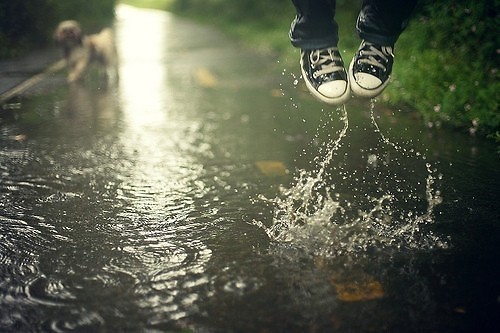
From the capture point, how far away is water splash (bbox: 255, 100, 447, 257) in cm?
278

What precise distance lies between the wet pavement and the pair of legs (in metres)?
0.48

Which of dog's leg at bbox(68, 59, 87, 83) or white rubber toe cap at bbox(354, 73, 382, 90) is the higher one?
dog's leg at bbox(68, 59, 87, 83)

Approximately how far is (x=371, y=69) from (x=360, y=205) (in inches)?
28.7

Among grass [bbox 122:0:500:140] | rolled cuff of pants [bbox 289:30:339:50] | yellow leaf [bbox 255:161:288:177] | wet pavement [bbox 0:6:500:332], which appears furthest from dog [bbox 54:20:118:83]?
rolled cuff of pants [bbox 289:30:339:50]

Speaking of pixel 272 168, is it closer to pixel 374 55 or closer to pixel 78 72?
pixel 374 55

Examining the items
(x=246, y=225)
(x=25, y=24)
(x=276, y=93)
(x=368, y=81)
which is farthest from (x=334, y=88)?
(x=25, y=24)

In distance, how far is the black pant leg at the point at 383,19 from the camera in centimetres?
299

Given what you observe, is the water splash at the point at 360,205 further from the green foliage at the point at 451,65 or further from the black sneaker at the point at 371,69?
the green foliage at the point at 451,65

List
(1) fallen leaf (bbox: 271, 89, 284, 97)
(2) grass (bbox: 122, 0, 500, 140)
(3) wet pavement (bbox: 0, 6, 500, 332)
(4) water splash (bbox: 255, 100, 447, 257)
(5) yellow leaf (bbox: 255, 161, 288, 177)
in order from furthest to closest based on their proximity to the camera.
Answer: (1) fallen leaf (bbox: 271, 89, 284, 97)
(2) grass (bbox: 122, 0, 500, 140)
(5) yellow leaf (bbox: 255, 161, 288, 177)
(4) water splash (bbox: 255, 100, 447, 257)
(3) wet pavement (bbox: 0, 6, 500, 332)

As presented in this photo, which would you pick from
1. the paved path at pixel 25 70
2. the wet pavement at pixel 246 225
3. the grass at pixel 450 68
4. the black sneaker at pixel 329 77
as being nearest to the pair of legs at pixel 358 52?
the black sneaker at pixel 329 77

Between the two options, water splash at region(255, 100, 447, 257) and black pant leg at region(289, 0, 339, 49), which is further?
black pant leg at region(289, 0, 339, 49)

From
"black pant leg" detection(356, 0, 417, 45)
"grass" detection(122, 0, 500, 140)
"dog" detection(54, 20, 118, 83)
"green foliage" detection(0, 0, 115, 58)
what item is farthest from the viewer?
"green foliage" detection(0, 0, 115, 58)

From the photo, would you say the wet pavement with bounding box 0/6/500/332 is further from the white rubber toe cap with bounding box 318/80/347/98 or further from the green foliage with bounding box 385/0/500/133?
the white rubber toe cap with bounding box 318/80/347/98

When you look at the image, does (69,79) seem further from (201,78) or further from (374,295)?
(374,295)
